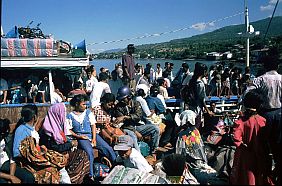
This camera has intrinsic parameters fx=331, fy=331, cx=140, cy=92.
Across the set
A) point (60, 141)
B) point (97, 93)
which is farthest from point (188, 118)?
point (97, 93)

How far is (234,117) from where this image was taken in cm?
675

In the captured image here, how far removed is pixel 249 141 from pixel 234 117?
3.31 metres

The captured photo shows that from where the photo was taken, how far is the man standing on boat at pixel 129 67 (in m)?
7.80

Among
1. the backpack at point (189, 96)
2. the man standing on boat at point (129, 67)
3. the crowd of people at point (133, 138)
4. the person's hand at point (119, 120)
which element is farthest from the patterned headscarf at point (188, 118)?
the man standing on boat at point (129, 67)

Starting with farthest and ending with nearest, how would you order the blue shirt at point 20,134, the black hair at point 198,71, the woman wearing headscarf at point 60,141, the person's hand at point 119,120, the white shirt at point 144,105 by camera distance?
the white shirt at point 144,105 → the black hair at point 198,71 → the person's hand at point 119,120 → the woman wearing headscarf at point 60,141 → the blue shirt at point 20,134

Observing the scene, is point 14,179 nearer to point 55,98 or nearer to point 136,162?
point 136,162

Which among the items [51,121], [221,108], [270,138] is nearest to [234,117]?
[221,108]

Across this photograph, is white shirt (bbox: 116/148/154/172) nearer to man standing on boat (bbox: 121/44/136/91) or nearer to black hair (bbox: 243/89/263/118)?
black hair (bbox: 243/89/263/118)

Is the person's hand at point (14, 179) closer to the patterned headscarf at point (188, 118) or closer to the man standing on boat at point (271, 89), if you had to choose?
the patterned headscarf at point (188, 118)

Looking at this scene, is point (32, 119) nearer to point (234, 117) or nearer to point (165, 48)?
point (234, 117)

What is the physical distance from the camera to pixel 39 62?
9.82 metres

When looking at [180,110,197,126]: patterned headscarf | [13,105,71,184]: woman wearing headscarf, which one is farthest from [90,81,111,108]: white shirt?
[13,105,71,184]: woman wearing headscarf

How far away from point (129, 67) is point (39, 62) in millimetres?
3351

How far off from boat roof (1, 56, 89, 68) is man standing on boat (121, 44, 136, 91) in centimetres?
288
